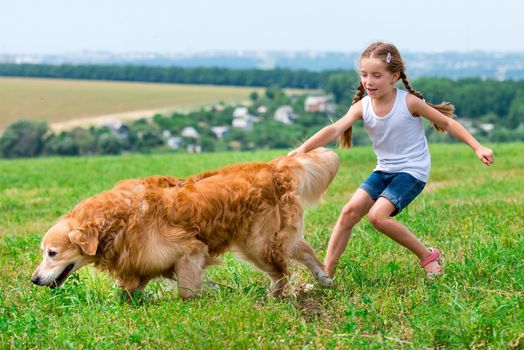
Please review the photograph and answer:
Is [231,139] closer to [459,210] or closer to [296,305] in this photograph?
[459,210]

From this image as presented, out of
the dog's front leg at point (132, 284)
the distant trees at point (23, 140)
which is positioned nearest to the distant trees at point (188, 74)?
the distant trees at point (23, 140)

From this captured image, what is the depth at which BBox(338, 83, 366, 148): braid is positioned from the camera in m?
6.55

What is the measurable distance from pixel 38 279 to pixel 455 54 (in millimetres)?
68170

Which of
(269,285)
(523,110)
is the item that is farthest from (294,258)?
(523,110)

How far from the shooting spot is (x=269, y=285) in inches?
249

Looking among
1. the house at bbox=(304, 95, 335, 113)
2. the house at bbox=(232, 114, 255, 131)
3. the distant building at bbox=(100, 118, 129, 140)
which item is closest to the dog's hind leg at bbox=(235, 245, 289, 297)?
the distant building at bbox=(100, 118, 129, 140)

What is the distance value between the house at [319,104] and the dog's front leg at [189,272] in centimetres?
5016

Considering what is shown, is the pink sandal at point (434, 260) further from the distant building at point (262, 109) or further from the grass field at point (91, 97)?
the distant building at point (262, 109)

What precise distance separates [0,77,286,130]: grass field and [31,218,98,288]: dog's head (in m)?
44.4

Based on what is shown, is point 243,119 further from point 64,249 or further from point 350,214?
point 64,249

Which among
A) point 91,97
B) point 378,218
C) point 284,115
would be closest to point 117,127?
point 91,97

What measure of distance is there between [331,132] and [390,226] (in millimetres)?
915

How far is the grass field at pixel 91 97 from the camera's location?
53.5 metres

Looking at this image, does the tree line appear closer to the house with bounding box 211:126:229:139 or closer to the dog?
the house with bounding box 211:126:229:139
